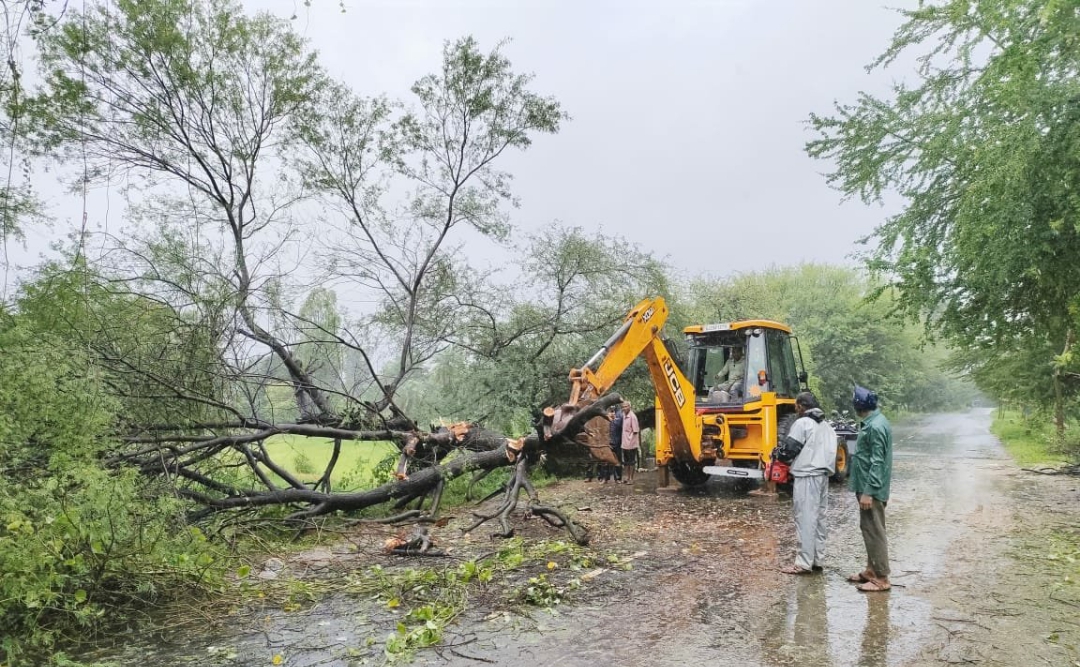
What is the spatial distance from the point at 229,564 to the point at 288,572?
527 millimetres

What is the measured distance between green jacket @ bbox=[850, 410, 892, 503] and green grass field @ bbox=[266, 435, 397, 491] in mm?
6121

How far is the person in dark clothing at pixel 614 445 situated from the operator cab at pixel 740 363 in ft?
8.21

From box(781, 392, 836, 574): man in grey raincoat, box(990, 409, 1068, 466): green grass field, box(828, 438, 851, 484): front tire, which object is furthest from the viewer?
box(990, 409, 1068, 466): green grass field

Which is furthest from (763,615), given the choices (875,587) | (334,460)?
(334,460)

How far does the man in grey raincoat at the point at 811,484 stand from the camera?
625 centimetres

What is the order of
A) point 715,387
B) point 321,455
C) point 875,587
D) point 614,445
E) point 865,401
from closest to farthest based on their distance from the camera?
point 875,587, point 865,401, point 321,455, point 715,387, point 614,445

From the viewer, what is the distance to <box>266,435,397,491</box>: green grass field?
8.89 metres

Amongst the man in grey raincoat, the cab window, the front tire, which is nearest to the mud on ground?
the man in grey raincoat

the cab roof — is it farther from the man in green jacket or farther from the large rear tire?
the man in green jacket

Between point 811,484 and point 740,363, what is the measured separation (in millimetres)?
4827

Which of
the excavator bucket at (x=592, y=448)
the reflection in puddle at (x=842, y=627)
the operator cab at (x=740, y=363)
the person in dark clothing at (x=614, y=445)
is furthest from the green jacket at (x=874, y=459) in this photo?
the person in dark clothing at (x=614, y=445)

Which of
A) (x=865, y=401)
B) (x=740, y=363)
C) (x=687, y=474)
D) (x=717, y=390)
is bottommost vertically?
(x=687, y=474)

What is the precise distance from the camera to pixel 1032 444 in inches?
804

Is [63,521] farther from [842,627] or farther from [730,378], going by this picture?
[730,378]
